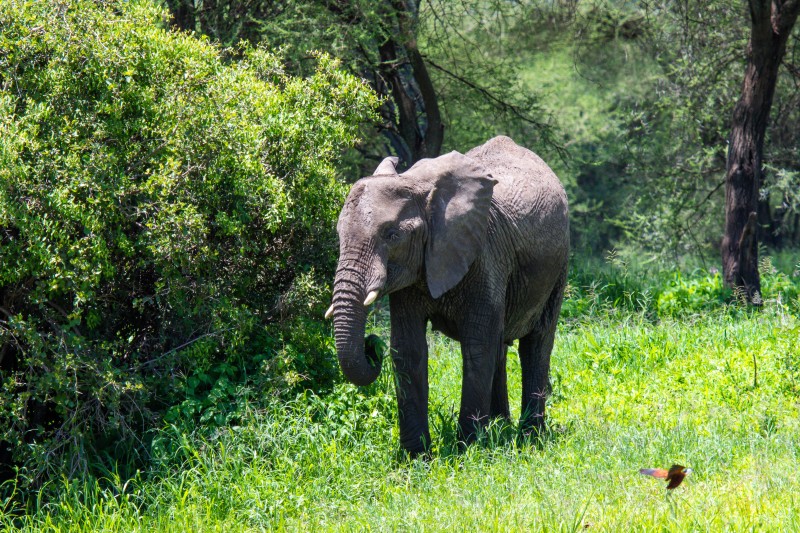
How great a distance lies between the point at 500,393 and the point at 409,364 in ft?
4.50

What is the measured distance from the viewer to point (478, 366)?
716 centimetres

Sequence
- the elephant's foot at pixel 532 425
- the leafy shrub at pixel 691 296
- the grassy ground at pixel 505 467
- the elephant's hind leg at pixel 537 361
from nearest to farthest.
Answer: the grassy ground at pixel 505 467
the elephant's foot at pixel 532 425
the elephant's hind leg at pixel 537 361
the leafy shrub at pixel 691 296

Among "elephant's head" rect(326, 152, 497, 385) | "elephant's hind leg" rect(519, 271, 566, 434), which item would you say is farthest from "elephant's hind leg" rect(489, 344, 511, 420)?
"elephant's head" rect(326, 152, 497, 385)

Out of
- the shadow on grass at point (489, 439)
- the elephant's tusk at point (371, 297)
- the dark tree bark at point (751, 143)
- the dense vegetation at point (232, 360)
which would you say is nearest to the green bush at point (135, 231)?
the dense vegetation at point (232, 360)

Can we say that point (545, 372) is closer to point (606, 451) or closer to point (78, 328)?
point (606, 451)

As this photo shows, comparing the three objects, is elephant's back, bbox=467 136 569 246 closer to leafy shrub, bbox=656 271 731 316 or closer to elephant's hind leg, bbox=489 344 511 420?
elephant's hind leg, bbox=489 344 511 420

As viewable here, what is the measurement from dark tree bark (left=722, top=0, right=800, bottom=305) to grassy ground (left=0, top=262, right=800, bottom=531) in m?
3.61

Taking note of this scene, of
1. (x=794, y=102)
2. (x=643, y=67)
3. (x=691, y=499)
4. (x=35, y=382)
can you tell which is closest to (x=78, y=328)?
(x=35, y=382)

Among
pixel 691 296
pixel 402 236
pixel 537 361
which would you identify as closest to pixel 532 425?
pixel 537 361

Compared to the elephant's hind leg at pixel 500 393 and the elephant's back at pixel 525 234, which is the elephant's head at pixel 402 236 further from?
the elephant's hind leg at pixel 500 393

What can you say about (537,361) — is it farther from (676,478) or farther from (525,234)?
(676,478)

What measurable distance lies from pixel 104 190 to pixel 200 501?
222cm

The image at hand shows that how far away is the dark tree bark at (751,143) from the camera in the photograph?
1266 centimetres

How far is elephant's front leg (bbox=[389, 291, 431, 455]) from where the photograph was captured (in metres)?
7.21
